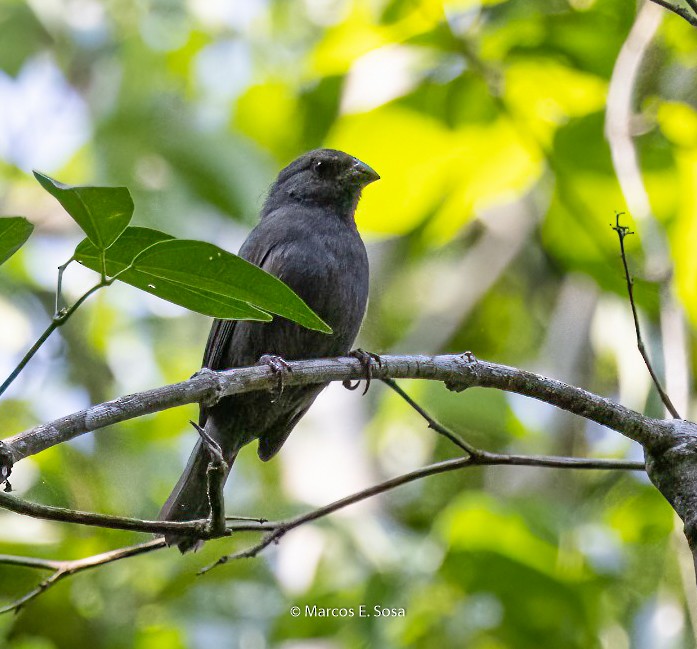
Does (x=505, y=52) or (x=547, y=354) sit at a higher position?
(x=505, y=52)

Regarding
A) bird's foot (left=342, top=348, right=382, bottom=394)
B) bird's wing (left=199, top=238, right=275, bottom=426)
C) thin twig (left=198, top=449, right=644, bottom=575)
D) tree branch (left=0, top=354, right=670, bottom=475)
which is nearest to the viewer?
tree branch (left=0, top=354, right=670, bottom=475)

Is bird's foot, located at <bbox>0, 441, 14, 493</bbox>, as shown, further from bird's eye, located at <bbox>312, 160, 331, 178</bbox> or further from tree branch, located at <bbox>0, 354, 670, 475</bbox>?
bird's eye, located at <bbox>312, 160, 331, 178</bbox>

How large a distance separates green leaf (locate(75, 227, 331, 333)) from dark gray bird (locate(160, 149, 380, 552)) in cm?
168

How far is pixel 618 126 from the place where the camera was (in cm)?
409

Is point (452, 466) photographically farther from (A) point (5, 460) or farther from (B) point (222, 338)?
(B) point (222, 338)

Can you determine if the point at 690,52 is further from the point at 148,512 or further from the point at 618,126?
the point at 148,512

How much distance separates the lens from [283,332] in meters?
3.71

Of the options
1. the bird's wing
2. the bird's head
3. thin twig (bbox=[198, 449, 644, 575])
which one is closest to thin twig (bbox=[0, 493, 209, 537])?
thin twig (bbox=[198, 449, 644, 575])

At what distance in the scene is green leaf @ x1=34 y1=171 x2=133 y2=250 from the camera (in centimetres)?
165

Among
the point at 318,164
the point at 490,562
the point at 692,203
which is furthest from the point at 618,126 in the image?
the point at 490,562

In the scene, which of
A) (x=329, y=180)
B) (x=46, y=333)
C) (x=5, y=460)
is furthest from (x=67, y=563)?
(x=329, y=180)

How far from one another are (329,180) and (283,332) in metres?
0.95

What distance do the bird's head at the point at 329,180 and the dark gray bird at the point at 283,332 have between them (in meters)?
0.11

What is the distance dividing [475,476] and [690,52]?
9.95ft
